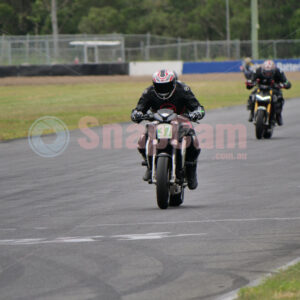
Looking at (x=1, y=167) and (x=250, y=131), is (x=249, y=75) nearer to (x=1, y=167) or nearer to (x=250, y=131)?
(x=250, y=131)

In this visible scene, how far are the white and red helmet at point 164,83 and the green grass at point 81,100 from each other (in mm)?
11283

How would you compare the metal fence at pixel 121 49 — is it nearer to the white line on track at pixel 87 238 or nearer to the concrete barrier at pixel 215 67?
the concrete barrier at pixel 215 67

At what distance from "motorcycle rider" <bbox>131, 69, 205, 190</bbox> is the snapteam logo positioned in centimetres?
690

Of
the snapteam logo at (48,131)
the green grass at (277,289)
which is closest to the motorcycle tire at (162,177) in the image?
the green grass at (277,289)

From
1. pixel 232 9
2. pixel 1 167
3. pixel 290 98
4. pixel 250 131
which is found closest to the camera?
pixel 1 167

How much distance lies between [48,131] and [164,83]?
13.0 meters

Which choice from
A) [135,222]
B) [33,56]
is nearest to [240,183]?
[135,222]

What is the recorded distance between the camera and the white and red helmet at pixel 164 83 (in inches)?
381

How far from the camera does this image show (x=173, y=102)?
32.6ft

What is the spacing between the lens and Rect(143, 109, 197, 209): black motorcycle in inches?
362

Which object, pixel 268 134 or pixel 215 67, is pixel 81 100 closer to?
pixel 268 134

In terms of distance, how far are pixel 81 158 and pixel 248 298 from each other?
10.7 metres

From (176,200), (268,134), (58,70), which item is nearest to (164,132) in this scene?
(176,200)

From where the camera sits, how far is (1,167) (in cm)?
1473
